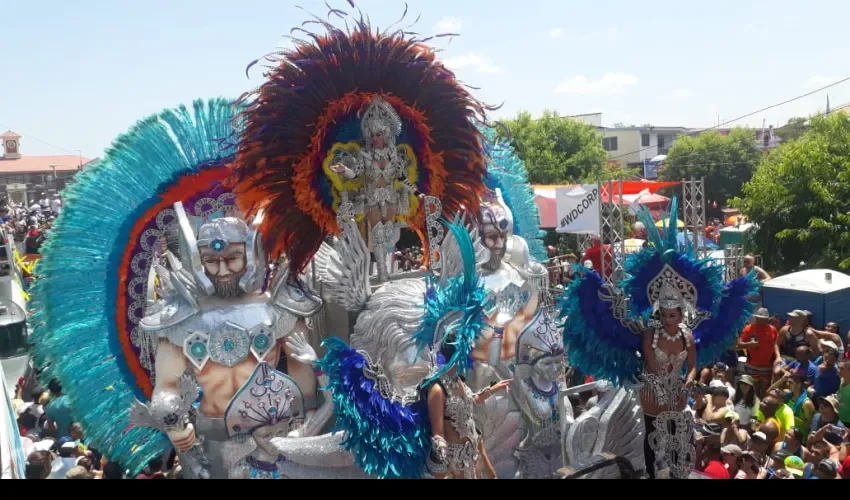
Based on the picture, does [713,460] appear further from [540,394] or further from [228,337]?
[228,337]

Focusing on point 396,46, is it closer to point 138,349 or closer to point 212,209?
point 212,209

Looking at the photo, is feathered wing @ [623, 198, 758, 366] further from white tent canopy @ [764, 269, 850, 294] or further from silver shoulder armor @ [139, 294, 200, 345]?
white tent canopy @ [764, 269, 850, 294]

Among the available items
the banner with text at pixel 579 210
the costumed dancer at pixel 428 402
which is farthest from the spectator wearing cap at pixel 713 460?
the banner with text at pixel 579 210

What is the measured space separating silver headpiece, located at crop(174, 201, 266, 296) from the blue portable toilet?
5.78 meters

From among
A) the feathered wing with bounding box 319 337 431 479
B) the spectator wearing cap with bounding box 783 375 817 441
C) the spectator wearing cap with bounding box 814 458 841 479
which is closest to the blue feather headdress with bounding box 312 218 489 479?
the feathered wing with bounding box 319 337 431 479

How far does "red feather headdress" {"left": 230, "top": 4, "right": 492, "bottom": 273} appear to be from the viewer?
4590mm

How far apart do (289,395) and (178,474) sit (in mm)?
1147

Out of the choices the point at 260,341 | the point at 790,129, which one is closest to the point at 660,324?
the point at 260,341

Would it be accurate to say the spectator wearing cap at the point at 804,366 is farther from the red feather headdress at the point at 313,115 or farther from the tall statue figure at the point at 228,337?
the tall statue figure at the point at 228,337

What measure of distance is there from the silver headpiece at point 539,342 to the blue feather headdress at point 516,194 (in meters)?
1.21

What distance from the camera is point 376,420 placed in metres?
3.72

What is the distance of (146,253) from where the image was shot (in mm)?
5168

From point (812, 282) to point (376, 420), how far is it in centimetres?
610

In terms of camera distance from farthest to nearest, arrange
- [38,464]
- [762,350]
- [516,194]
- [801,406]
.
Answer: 1. [762,350]
2. [516,194]
3. [801,406]
4. [38,464]
